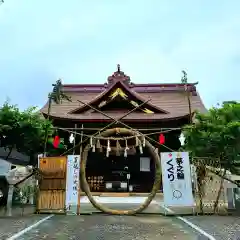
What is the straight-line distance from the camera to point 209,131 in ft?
49.4

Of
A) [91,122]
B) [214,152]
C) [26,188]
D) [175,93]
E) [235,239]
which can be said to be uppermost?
[175,93]

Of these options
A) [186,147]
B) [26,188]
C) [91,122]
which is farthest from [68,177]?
[91,122]

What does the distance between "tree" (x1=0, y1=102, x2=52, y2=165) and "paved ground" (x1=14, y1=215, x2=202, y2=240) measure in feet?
24.5

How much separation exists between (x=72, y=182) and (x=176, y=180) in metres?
3.75

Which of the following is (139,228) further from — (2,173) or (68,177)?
(2,173)

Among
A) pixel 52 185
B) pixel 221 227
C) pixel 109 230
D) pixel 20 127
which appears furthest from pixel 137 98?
pixel 109 230

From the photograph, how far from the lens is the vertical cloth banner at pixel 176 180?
11.8 m

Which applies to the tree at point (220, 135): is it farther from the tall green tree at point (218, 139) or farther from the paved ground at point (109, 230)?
the paved ground at point (109, 230)

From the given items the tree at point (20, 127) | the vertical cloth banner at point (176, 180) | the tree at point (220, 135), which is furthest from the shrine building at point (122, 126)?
the vertical cloth banner at point (176, 180)

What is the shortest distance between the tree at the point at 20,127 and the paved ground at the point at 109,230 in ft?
24.5

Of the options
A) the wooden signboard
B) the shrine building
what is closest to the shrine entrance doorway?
the shrine building

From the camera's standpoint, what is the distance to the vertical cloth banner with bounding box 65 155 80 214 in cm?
1195

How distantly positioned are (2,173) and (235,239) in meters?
10.9

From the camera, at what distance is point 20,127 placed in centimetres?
1691
